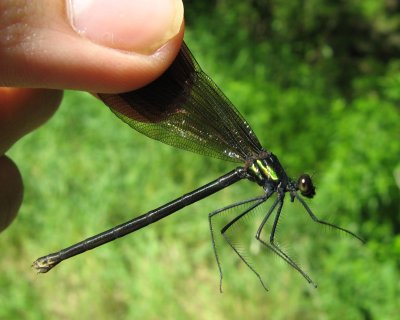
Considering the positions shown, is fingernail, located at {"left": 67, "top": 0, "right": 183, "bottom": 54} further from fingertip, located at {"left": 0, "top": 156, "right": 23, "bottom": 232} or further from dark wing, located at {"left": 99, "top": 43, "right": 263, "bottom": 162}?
fingertip, located at {"left": 0, "top": 156, "right": 23, "bottom": 232}

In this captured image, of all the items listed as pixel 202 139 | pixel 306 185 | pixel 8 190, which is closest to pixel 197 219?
pixel 8 190

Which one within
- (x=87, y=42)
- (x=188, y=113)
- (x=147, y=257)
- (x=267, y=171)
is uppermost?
(x=87, y=42)

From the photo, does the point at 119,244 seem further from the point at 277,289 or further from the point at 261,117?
the point at 261,117

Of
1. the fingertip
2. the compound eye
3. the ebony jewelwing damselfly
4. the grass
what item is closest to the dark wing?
the ebony jewelwing damselfly

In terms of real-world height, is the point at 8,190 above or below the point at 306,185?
below

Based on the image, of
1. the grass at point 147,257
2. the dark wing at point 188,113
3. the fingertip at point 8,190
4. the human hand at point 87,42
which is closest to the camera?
the human hand at point 87,42

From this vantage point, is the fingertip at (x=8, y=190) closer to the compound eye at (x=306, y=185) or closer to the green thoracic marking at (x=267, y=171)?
the green thoracic marking at (x=267, y=171)

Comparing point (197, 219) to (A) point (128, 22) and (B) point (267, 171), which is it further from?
(A) point (128, 22)

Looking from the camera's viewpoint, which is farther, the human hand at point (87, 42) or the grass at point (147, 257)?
the grass at point (147, 257)

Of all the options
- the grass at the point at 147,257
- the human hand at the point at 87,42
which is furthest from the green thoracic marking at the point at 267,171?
the grass at the point at 147,257

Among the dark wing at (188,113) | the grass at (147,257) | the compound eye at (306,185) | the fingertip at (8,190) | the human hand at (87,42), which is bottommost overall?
the grass at (147,257)
